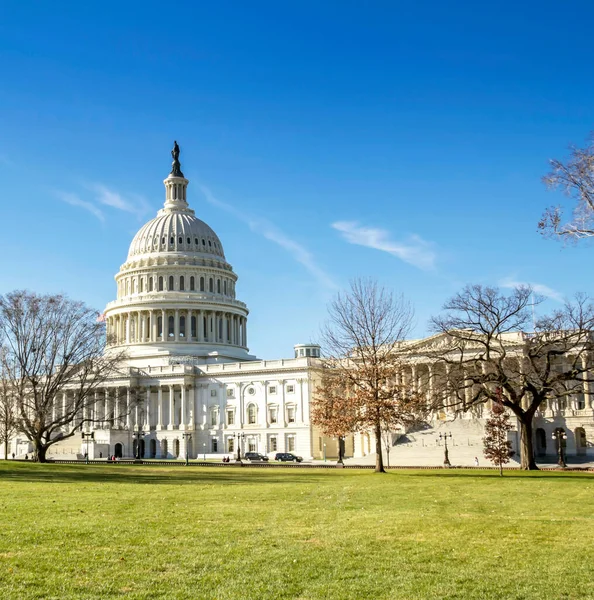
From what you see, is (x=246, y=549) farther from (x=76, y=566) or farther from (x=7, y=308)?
(x=7, y=308)

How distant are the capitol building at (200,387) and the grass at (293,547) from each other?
191 ft

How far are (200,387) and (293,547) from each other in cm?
11212

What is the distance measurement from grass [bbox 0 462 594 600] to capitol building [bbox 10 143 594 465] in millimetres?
58360

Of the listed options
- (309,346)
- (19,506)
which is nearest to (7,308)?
(19,506)

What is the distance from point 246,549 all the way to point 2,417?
196 feet

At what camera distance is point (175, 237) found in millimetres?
146375

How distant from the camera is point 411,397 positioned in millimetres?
59281

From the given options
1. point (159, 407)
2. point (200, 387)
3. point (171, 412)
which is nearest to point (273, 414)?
point (200, 387)

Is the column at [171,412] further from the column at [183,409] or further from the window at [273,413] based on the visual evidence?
the window at [273,413]

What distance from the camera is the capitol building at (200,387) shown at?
3969 inches

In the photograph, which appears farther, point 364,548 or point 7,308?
point 7,308

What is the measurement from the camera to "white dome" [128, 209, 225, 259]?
146m

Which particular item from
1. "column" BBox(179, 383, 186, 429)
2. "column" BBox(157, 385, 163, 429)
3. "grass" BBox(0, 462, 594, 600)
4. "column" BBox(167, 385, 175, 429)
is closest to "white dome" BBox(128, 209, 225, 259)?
"column" BBox(157, 385, 163, 429)

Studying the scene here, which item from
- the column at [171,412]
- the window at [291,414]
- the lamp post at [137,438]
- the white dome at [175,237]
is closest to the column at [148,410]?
the lamp post at [137,438]
